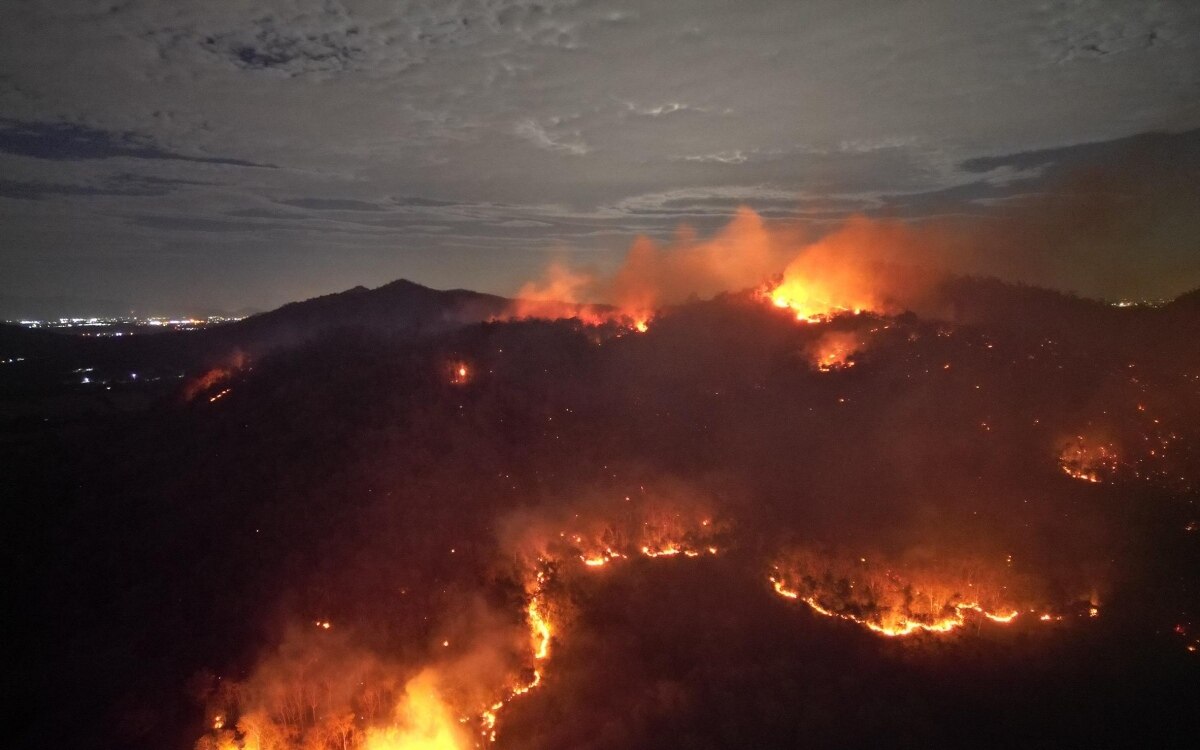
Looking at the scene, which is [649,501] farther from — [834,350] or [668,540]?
[834,350]

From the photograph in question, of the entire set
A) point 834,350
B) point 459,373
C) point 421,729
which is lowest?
point 421,729

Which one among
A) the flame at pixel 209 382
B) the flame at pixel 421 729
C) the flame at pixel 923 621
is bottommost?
the flame at pixel 923 621

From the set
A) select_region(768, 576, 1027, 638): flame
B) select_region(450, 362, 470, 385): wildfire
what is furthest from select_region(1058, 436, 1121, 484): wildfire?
select_region(450, 362, 470, 385): wildfire

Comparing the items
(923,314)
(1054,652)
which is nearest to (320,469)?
(1054,652)

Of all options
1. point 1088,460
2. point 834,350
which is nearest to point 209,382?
point 834,350

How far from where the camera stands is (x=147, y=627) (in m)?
17.9

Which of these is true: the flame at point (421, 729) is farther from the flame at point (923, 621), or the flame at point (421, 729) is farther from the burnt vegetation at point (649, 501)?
the flame at point (923, 621)

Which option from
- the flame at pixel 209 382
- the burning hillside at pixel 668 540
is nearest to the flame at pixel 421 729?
the burning hillside at pixel 668 540

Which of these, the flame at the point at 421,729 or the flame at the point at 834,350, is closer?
the flame at the point at 421,729

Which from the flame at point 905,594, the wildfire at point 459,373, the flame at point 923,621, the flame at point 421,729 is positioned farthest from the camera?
the wildfire at point 459,373

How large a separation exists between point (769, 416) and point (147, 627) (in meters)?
25.7

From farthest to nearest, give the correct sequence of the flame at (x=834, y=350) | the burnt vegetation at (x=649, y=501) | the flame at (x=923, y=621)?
the flame at (x=834, y=350), the flame at (x=923, y=621), the burnt vegetation at (x=649, y=501)

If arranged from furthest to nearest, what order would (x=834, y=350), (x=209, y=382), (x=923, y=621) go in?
(x=209, y=382)
(x=834, y=350)
(x=923, y=621)

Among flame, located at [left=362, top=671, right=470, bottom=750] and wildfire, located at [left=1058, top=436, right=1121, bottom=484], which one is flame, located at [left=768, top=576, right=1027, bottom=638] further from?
flame, located at [left=362, top=671, right=470, bottom=750]
